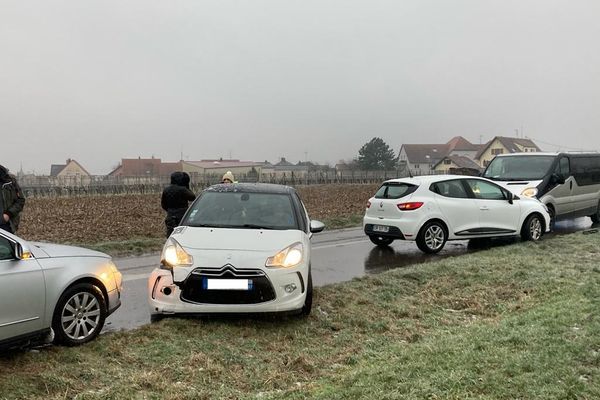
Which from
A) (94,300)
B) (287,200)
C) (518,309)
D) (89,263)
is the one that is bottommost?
(518,309)

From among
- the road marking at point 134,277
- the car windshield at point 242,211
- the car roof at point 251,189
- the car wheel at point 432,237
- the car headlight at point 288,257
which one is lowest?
the road marking at point 134,277

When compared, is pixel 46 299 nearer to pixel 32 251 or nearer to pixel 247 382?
pixel 32 251

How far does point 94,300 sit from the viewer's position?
5230 millimetres

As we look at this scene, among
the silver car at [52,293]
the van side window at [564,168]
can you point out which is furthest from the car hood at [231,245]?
the van side window at [564,168]

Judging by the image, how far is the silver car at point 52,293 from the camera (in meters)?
4.38

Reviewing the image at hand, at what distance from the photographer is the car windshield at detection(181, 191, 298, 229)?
645 centimetres

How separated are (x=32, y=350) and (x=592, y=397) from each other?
4637mm

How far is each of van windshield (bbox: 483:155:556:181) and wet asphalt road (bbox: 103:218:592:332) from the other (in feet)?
5.66

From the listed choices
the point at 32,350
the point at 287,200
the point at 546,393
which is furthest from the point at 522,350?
the point at 32,350

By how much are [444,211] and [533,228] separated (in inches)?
106

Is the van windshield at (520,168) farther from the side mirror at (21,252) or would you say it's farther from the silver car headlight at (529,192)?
the side mirror at (21,252)

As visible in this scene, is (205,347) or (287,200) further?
(287,200)

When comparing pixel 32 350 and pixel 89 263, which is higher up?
pixel 89 263

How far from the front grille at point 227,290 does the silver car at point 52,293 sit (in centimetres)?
87
